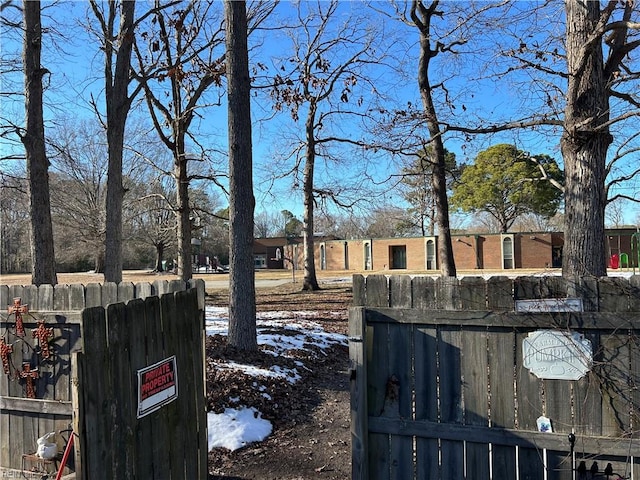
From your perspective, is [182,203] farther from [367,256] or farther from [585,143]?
[367,256]

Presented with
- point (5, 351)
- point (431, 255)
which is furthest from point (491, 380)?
point (431, 255)

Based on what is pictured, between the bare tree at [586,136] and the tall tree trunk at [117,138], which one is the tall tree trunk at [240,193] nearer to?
the tall tree trunk at [117,138]

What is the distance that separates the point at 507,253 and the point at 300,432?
38.1 m

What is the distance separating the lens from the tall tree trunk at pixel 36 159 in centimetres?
923

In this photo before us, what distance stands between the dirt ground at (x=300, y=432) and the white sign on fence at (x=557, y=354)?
225cm

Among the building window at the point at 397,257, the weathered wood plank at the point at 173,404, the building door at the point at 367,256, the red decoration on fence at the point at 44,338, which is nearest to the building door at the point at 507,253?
the building window at the point at 397,257

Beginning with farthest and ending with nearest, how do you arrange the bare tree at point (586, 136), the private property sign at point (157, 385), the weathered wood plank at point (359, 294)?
1. the bare tree at point (586, 136)
2. the weathered wood plank at point (359, 294)
3. the private property sign at point (157, 385)

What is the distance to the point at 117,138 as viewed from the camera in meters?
10.1

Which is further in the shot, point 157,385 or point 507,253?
point 507,253

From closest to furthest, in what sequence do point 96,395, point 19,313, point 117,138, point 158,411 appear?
1. point 96,395
2. point 158,411
3. point 19,313
4. point 117,138

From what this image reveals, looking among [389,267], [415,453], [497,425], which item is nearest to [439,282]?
[497,425]

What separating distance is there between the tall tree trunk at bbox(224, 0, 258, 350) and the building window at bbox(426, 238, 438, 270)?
117 feet

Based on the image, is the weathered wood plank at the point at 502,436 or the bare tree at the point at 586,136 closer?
the weathered wood plank at the point at 502,436

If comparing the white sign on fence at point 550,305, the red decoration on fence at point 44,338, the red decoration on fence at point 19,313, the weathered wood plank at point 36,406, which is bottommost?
the weathered wood plank at point 36,406
